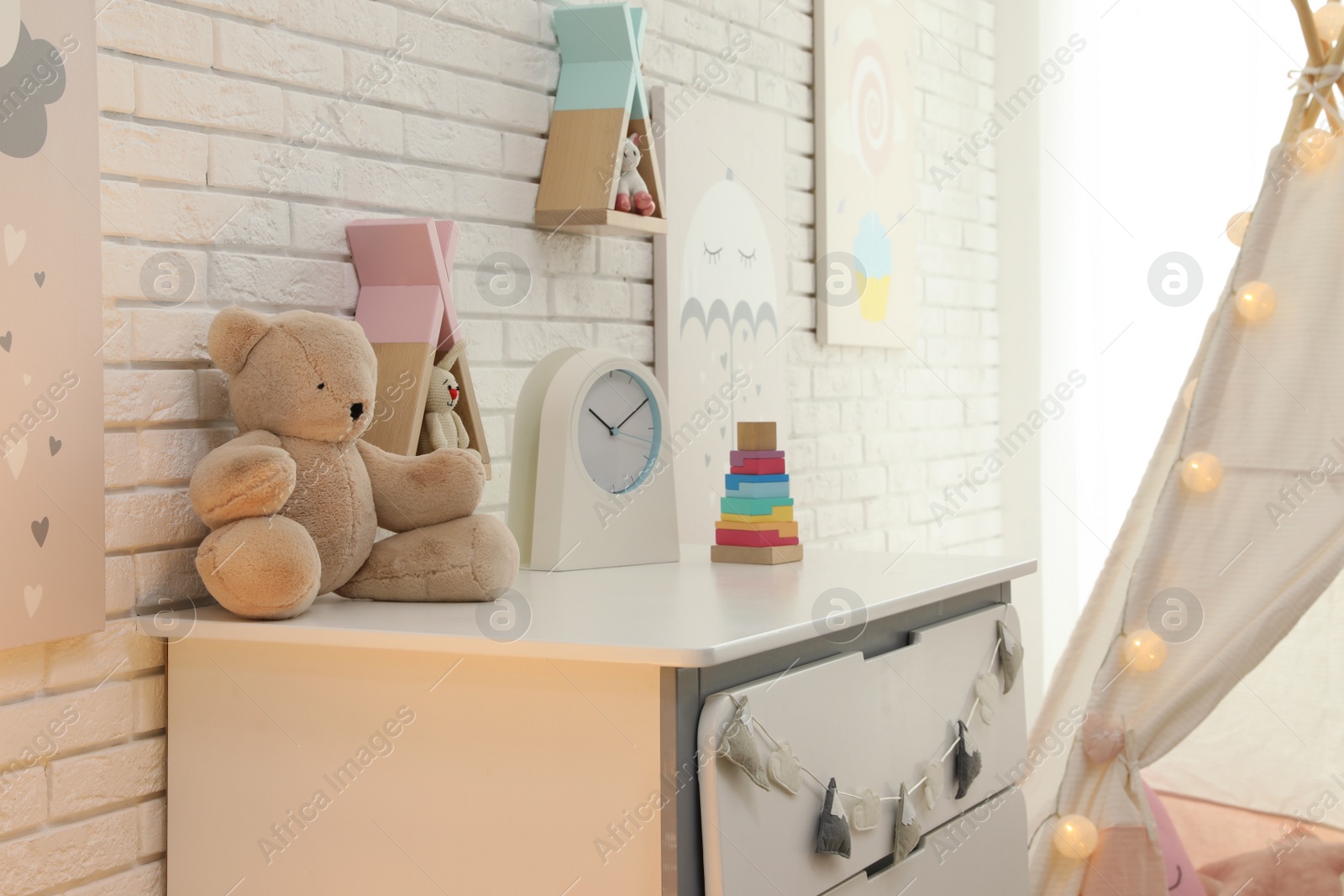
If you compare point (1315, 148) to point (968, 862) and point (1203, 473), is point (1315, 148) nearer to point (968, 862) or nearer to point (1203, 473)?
point (1203, 473)

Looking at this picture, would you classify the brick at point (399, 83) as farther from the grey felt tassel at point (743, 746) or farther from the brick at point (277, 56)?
the grey felt tassel at point (743, 746)

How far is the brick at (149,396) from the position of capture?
1.11m

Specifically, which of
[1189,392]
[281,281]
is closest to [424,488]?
[281,281]

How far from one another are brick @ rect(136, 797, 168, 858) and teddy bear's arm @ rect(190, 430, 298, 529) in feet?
1.03

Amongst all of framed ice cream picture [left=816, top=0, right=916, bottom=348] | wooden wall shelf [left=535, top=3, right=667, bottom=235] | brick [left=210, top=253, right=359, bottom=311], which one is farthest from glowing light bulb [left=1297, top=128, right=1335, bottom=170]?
brick [left=210, top=253, right=359, bottom=311]

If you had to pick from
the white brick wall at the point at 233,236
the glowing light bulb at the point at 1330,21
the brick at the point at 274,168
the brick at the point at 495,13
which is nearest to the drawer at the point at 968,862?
the white brick wall at the point at 233,236

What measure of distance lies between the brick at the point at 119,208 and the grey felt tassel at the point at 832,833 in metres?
0.83

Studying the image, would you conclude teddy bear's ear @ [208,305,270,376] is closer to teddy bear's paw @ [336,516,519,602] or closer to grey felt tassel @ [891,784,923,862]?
teddy bear's paw @ [336,516,519,602]

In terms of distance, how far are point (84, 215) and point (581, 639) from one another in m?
0.61

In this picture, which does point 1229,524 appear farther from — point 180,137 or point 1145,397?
point 180,137

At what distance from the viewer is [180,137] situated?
1.17 meters

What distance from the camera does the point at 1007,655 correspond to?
1370 mm

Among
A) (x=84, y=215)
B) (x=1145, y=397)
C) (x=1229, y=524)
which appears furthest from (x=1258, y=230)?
(x=84, y=215)

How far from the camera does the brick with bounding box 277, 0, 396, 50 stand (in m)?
1.29
